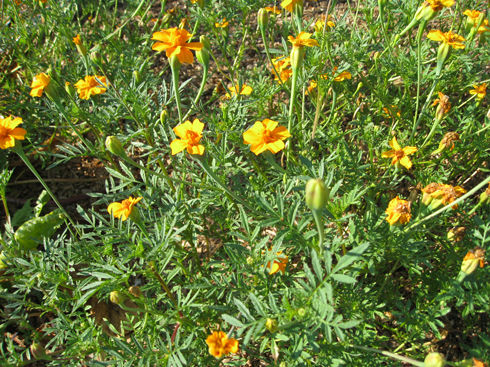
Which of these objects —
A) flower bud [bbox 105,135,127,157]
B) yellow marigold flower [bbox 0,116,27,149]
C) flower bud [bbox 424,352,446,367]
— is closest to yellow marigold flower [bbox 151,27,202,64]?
flower bud [bbox 105,135,127,157]

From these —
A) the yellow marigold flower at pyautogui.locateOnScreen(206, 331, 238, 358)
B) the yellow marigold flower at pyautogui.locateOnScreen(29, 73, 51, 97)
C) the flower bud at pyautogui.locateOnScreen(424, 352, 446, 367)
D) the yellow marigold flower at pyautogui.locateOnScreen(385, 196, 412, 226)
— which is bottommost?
the yellow marigold flower at pyautogui.locateOnScreen(206, 331, 238, 358)

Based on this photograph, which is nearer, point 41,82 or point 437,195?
point 437,195

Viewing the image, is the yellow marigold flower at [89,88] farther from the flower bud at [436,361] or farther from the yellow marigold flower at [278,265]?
the flower bud at [436,361]

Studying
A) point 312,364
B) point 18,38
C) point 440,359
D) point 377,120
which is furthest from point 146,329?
point 18,38

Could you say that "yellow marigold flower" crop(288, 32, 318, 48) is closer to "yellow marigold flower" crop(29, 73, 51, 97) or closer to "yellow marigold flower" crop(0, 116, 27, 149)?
"yellow marigold flower" crop(29, 73, 51, 97)

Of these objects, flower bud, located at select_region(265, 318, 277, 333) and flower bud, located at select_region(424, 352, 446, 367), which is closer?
flower bud, located at select_region(424, 352, 446, 367)

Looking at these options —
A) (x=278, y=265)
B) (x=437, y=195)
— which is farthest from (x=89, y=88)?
(x=437, y=195)

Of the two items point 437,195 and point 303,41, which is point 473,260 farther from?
point 303,41

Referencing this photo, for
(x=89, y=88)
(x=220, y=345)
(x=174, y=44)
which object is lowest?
(x=220, y=345)

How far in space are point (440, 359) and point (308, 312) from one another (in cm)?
42

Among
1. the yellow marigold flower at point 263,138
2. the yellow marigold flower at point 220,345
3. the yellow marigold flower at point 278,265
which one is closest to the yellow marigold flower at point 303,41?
the yellow marigold flower at point 263,138

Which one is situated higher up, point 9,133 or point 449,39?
point 449,39

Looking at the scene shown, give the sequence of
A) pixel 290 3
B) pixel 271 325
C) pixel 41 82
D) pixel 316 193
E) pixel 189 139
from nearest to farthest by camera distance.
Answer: pixel 316 193 < pixel 271 325 < pixel 189 139 < pixel 41 82 < pixel 290 3

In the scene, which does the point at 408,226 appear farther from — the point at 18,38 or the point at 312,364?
the point at 18,38
